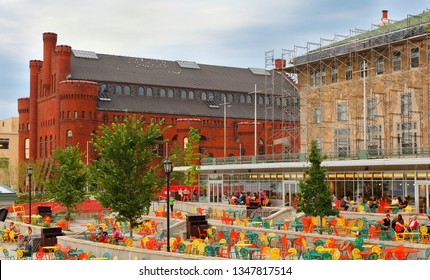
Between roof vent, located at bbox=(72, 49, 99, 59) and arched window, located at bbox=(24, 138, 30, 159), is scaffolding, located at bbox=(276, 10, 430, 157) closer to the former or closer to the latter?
roof vent, located at bbox=(72, 49, 99, 59)

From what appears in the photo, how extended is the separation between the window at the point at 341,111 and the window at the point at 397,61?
19.8 feet

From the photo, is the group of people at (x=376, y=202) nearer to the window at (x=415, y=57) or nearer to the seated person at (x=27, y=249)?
the window at (x=415, y=57)

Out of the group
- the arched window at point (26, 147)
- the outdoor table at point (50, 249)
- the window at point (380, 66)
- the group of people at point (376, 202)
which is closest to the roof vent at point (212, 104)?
the arched window at point (26, 147)

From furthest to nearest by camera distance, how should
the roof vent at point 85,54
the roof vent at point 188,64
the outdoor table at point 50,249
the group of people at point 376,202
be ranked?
the roof vent at point 188,64
the roof vent at point 85,54
the group of people at point 376,202
the outdoor table at point 50,249

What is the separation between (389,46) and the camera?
49.4 m

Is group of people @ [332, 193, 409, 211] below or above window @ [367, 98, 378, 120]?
below

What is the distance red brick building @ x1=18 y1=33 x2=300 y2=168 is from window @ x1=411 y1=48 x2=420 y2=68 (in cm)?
3976

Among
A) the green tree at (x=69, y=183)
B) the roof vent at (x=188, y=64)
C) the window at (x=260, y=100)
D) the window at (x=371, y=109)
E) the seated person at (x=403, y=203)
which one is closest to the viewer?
the seated person at (x=403, y=203)

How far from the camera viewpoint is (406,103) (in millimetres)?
48656

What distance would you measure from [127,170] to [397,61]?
91.1 feet

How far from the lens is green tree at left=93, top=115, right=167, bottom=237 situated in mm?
29453

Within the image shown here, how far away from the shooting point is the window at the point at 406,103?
159 feet

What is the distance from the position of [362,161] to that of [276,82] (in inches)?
2949

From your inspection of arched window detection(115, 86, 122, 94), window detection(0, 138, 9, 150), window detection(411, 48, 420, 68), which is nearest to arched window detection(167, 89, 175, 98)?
arched window detection(115, 86, 122, 94)
